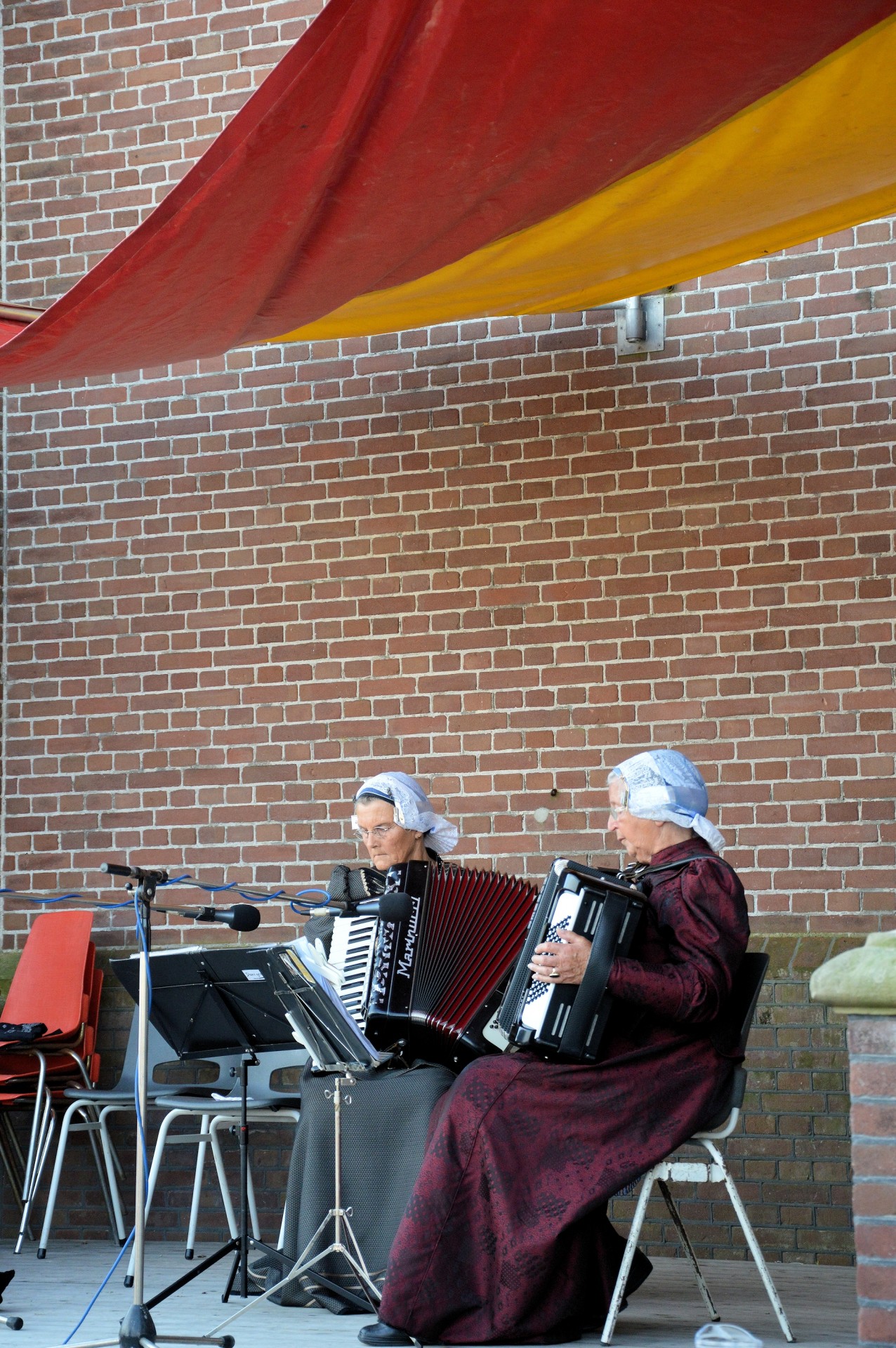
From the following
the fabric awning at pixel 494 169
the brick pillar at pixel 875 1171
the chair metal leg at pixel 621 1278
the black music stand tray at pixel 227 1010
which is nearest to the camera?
the brick pillar at pixel 875 1171

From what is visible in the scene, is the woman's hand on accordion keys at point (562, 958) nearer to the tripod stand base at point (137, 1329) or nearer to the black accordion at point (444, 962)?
the black accordion at point (444, 962)

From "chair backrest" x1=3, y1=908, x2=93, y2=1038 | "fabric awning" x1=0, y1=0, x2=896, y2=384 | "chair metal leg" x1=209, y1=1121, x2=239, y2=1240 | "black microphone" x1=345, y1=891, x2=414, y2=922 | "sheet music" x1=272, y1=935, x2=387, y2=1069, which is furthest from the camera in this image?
"chair backrest" x1=3, y1=908, x2=93, y2=1038

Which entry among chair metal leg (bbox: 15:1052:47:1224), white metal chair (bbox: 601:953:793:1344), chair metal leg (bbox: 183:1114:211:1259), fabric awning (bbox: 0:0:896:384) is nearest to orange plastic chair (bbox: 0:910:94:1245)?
chair metal leg (bbox: 15:1052:47:1224)

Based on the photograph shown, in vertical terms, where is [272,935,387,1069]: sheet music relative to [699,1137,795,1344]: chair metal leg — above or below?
above

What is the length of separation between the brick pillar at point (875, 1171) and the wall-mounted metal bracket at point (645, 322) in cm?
281

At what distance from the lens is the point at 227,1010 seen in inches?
169

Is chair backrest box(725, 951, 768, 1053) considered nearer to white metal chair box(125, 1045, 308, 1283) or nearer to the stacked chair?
white metal chair box(125, 1045, 308, 1283)

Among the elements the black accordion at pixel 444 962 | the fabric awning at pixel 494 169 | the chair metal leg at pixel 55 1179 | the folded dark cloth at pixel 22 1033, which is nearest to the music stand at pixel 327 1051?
the black accordion at pixel 444 962

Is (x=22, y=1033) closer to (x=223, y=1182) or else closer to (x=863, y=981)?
(x=223, y=1182)

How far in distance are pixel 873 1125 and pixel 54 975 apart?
10.8 ft

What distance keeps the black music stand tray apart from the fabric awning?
1.63 metres

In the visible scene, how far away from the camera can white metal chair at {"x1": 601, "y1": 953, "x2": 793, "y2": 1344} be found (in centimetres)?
362

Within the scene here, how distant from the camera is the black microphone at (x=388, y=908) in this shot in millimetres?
3984

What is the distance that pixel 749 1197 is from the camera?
4824 millimetres
